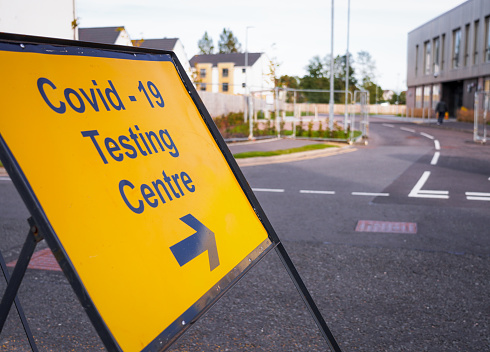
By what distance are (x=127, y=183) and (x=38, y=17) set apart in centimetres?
1615

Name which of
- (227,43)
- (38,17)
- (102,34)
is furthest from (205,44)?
(38,17)

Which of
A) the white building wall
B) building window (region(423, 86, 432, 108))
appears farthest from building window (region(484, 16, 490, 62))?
the white building wall

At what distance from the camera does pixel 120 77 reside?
2566 millimetres

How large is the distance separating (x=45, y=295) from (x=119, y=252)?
3.07 meters

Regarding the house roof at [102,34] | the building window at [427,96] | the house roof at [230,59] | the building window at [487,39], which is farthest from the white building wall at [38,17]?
the house roof at [230,59]

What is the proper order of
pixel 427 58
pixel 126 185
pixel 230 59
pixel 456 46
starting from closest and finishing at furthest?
pixel 126 185
pixel 456 46
pixel 427 58
pixel 230 59

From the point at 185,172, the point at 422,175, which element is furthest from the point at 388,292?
the point at 422,175

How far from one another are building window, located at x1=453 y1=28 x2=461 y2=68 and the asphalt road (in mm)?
42890

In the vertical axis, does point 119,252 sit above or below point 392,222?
above

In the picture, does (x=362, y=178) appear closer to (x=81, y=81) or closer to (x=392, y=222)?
(x=392, y=222)

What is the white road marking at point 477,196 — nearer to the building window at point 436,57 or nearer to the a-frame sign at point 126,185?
the a-frame sign at point 126,185

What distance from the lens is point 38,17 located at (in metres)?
16.6

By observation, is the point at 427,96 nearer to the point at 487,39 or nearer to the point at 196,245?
the point at 487,39

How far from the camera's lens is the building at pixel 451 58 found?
43062 millimetres
